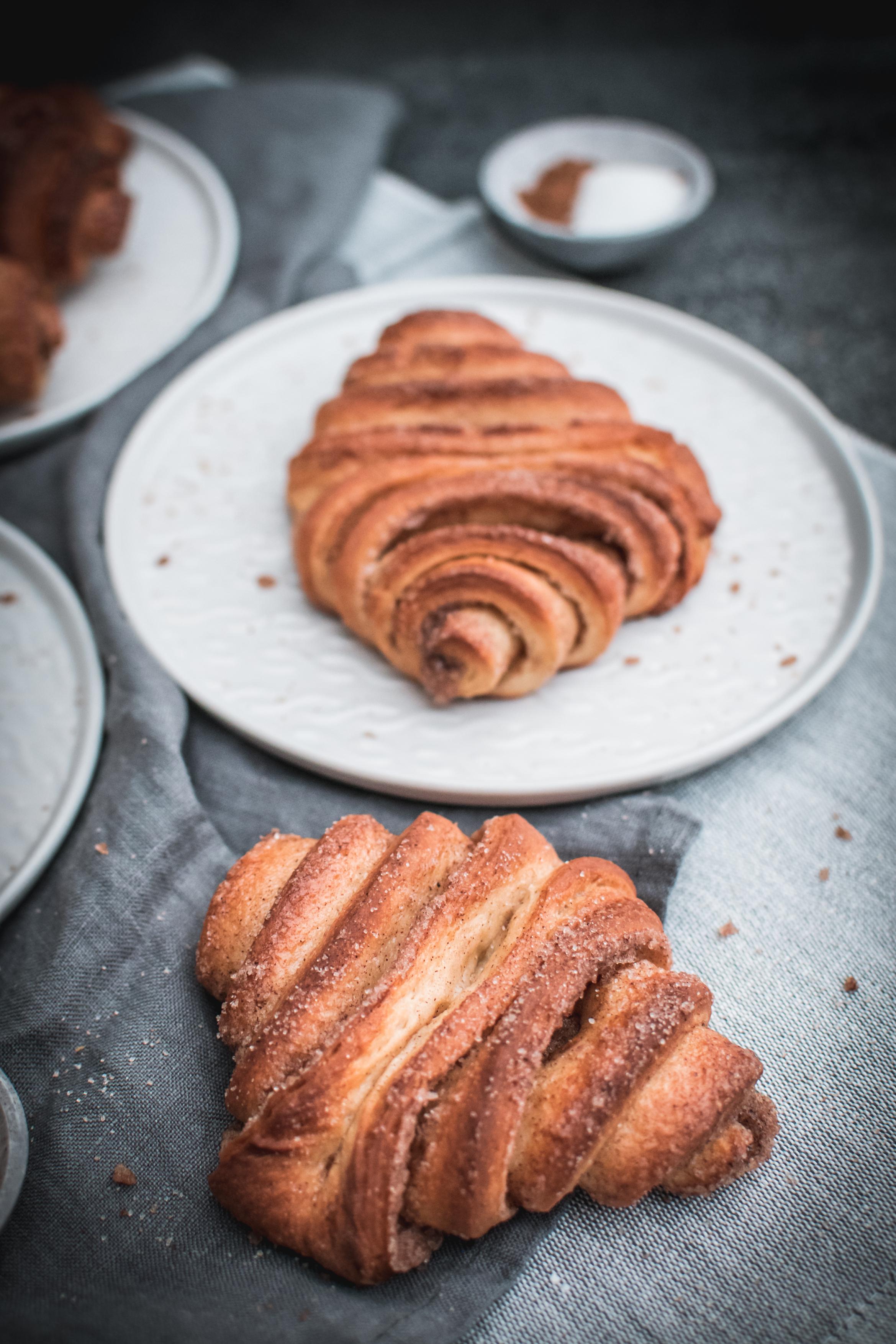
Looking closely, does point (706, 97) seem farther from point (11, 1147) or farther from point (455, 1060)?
point (11, 1147)

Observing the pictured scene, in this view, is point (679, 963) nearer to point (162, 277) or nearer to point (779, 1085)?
point (779, 1085)

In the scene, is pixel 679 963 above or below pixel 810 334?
below

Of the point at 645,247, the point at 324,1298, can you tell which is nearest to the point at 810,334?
the point at 645,247

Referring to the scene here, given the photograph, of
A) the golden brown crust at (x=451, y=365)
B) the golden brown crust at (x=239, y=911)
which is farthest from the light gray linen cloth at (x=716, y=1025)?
the golden brown crust at (x=451, y=365)

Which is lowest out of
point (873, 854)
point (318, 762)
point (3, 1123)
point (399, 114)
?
point (3, 1123)

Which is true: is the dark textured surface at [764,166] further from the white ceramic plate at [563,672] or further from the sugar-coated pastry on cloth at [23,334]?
the sugar-coated pastry on cloth at [23,334]

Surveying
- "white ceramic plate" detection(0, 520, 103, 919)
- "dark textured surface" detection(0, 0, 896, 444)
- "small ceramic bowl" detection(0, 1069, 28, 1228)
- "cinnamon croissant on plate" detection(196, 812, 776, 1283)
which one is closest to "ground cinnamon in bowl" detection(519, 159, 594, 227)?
"dark textured surface" detection(0, 0, 896, 444)
